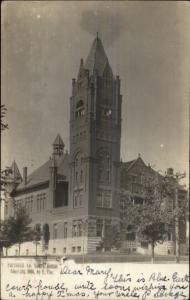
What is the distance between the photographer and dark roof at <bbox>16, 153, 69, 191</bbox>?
1.95 meters

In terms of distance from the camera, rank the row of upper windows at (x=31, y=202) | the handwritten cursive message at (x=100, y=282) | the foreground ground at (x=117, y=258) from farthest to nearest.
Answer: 1. the row of upper windows at (x=31, y=202)
2. the foreground ground at (x=117, y=258)
3. the handwritten cursive message at (x=100, y=282)

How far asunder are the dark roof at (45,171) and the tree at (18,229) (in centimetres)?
12

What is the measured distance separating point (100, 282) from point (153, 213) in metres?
0.47

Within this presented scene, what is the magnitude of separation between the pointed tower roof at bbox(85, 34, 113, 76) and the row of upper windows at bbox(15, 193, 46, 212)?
2.06 feet

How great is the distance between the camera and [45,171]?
202 centimetres

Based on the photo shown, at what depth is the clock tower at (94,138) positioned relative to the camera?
1.95 m

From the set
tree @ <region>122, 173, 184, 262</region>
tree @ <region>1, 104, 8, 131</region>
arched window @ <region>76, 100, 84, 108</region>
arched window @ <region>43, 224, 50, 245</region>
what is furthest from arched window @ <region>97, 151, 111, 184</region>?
tree @ <region>1, 104, 8, 131</region>

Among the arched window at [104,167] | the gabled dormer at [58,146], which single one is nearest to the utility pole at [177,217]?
the arched window at [104,167]

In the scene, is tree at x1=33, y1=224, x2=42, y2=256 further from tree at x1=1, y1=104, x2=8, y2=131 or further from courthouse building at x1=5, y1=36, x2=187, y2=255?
tree at x1=1, y1=104, x2=8, y2=131

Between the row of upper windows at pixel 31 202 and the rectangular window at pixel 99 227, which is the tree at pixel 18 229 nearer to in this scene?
the row of upper windows at pixel 31 202

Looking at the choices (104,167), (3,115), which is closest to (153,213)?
(104,167)

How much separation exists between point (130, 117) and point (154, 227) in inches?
21.9

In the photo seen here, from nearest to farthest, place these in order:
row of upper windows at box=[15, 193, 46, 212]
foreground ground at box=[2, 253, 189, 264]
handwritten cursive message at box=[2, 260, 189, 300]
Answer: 1. handwritten cursive message at box=[2, 260, 189, 300]
2. foreground ground at box=[2, 253, 189, 264]
3. row of upper windows at box=[15, 193, 46, 212]

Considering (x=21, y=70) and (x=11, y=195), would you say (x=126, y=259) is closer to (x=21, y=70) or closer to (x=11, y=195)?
(x=11, y=195)
